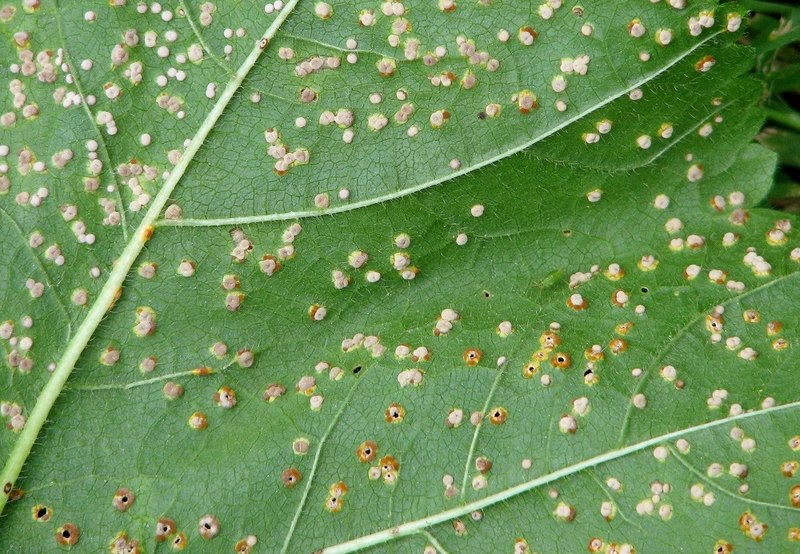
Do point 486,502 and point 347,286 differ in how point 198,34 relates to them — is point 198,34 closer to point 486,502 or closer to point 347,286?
point 347,286

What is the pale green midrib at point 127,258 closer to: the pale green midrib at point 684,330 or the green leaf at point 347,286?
the green leaf at point 347,286

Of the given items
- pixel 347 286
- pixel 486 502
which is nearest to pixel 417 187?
pixel 347 286

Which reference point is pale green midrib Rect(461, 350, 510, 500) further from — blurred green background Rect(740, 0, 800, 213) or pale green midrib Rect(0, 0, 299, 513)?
blurred green background Rect(740, 0, 800, 213)

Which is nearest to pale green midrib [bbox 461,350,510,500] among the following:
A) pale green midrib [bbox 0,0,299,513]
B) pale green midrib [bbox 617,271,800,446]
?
pale green midrib [bbox 617,271,800,446]

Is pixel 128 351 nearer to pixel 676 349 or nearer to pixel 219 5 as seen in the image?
pixel 219 5

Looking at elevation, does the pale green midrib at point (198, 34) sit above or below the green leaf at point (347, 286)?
above

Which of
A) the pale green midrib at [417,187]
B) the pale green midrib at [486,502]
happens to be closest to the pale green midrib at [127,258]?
the pale green midrib at [417,187]
